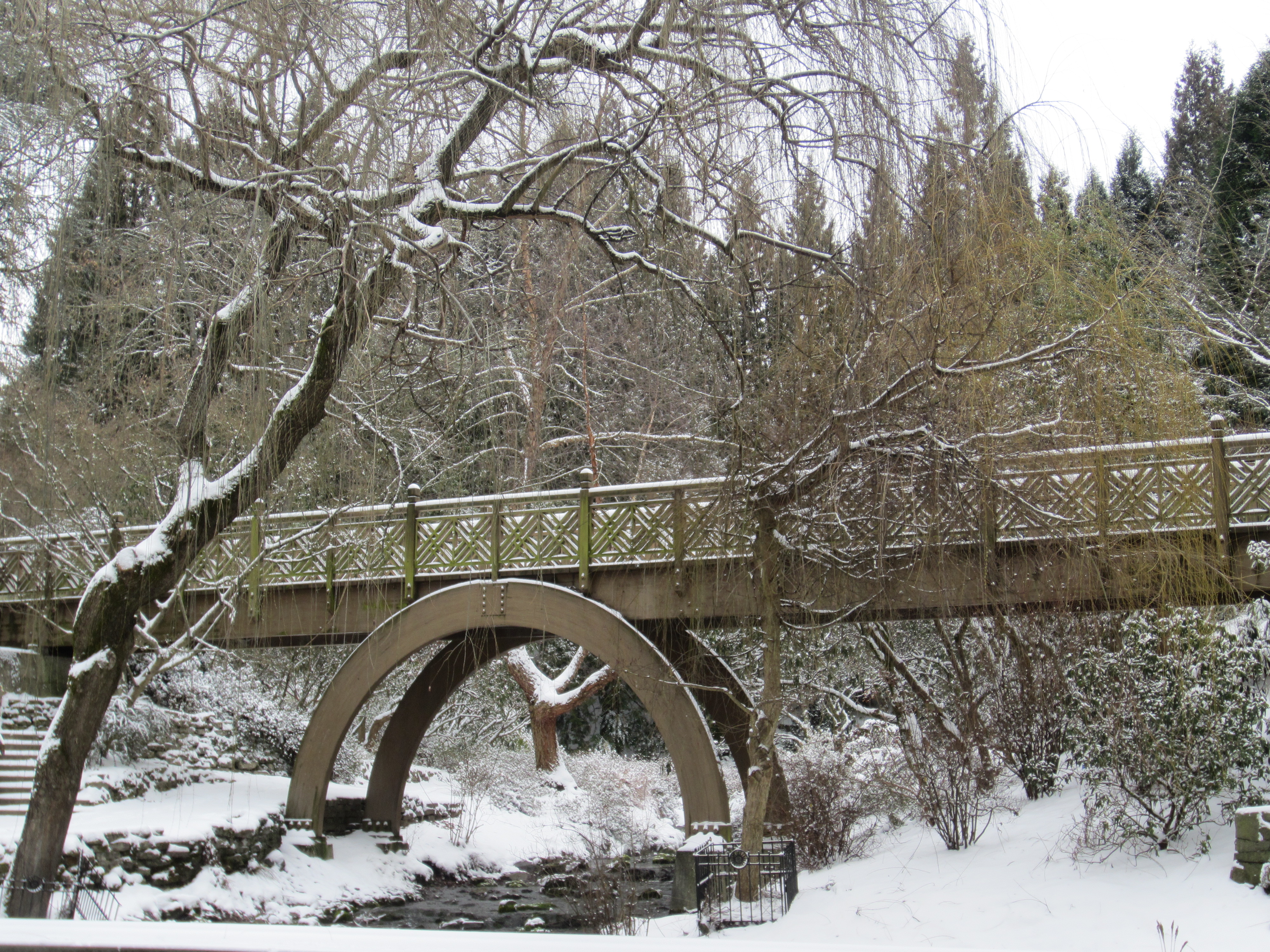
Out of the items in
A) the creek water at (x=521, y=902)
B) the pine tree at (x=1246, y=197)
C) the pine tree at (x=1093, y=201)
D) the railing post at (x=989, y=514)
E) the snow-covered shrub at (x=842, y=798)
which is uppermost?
the pine tree at (x=1246, y=197)

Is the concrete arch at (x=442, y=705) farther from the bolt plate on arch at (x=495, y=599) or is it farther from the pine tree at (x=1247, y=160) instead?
the pine tree at (x=1247, y=160)

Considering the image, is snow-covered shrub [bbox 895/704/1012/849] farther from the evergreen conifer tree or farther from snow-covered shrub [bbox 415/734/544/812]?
the evergreen conifer tree

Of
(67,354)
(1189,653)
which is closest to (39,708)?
(67,354)

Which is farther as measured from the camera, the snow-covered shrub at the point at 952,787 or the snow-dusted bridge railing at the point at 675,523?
the snow-covered shrub at the point at 952,787

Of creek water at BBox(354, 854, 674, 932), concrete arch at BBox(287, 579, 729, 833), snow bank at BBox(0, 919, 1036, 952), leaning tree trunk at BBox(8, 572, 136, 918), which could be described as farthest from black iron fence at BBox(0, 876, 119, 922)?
snow bank at BBox(0, 919, 1036, 952)

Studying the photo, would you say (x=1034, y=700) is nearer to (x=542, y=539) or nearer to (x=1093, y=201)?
(x=1093, y=201)

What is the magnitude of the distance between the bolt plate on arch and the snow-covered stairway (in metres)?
4.98

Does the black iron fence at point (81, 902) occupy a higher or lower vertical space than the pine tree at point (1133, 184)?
lower

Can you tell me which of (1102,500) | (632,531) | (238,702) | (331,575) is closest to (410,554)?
(331,575)

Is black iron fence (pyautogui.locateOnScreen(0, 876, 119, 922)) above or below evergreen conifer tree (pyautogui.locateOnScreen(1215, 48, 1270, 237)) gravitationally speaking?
below

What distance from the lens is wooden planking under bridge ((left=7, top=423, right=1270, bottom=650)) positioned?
8258 millimetres

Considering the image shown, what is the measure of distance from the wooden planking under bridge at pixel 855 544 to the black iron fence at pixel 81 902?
111 inches

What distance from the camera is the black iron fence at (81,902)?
28.0ft

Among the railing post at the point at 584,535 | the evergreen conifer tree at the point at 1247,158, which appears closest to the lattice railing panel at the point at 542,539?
the railing post at the point at 584,535
